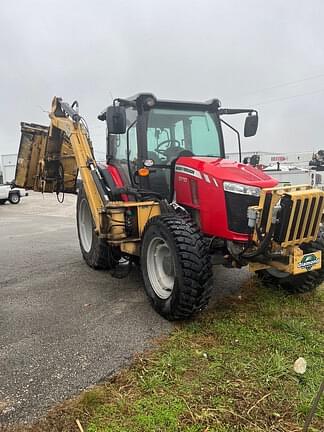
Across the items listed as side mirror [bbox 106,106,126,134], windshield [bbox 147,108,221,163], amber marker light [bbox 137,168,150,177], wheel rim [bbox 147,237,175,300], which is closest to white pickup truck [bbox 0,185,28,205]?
windshield [bbox 147,108,221,163]

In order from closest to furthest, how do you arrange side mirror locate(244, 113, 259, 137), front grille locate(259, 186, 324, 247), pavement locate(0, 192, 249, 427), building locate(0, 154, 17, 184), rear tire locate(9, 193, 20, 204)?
pavement locate(0, 192, 249, 427), front grille locate(259, 186, 324, 247), side mirror locate(244, 113, 259, 137), rear tire locate(9, 193, 20, 204), building locate(0, 154, 17, 184)

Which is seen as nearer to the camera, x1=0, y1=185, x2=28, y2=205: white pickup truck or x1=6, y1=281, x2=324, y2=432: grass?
x1=6, y1=281, x2=324, y2=432: grass

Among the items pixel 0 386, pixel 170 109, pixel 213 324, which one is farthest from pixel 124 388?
pixel 170 109

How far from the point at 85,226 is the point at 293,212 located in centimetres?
370

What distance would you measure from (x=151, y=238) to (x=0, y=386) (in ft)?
6.44

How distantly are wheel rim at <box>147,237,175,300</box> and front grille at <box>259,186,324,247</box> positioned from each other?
1.07 m

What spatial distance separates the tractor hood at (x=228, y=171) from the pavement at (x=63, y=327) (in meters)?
1.53

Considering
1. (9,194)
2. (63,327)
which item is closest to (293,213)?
(63,327)

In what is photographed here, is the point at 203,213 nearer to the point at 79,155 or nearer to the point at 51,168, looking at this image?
the point at 79,155

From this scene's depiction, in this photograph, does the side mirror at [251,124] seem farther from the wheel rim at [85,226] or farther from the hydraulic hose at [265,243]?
the wheel rim at [85,226]

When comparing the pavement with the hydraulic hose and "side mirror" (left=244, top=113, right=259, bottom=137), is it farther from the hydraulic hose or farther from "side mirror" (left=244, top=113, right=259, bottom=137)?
"side mirror" (left=244, top=113, right=259, bottom=137)

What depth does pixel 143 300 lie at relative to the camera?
455 cm

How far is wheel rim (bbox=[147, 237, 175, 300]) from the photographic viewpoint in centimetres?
416

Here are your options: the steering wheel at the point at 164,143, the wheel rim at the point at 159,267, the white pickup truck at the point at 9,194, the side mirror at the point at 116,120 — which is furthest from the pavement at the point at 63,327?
the white pickup truck at the point at 9,194
